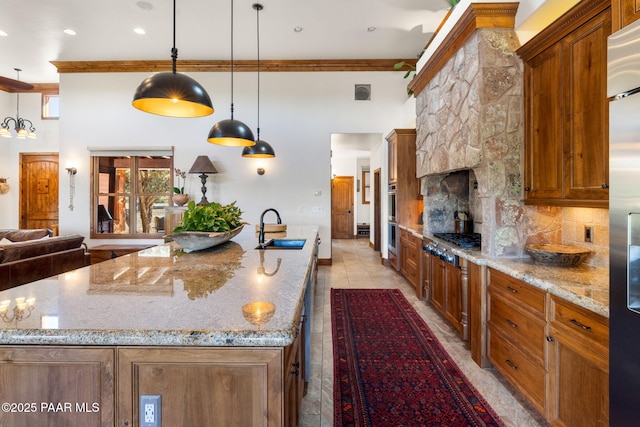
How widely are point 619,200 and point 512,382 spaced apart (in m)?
1.48

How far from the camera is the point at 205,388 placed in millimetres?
947

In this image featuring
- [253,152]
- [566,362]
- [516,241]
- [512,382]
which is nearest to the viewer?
[566,362]

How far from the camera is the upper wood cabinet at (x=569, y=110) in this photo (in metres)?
1.75

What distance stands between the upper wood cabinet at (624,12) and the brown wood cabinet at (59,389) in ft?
6.96

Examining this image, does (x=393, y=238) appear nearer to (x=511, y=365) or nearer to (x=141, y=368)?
(x=511, y=365)

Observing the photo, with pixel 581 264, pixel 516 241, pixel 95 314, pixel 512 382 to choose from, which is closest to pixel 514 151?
pixel 516 241

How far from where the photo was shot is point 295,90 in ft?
19.9

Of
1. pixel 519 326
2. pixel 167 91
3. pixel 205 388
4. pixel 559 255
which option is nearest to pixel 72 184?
pixel 167 91

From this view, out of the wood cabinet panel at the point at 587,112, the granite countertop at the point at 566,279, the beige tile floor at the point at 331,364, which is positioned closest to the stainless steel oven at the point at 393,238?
the beige tile floor at the point at 331,364

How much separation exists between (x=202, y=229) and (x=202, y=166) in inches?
148

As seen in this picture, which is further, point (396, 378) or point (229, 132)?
point (229, 132)

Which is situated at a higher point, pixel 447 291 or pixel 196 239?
pixel 196 239

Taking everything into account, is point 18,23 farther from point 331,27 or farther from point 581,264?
point 581,264

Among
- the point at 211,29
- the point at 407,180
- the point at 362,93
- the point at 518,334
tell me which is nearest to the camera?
the point at 518,334
